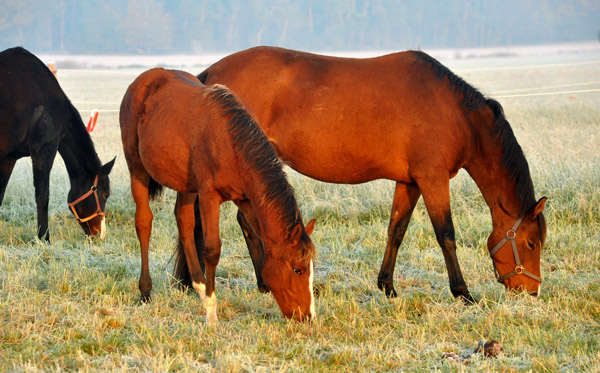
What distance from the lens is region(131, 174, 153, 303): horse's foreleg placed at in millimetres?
5492

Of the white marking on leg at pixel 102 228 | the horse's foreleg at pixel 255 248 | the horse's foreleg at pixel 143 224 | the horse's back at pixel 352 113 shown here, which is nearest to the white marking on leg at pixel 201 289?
the horse's foreleg at pixel 143 224

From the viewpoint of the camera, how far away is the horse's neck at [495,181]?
552 cm

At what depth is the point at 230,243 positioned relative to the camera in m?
7.35

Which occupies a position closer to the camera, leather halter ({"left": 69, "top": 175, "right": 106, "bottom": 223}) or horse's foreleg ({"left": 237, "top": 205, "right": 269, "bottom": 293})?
horse's foreleg ({"left": 237, "top": 205, "right": 269, "bottom": 293})

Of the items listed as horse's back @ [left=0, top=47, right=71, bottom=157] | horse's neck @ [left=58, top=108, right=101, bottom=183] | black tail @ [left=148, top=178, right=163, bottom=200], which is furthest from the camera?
horse's neck @ [left=58, top=108, right=101, bottom=183]

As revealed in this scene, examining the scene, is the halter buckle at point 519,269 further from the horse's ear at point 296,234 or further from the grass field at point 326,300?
the horse's ear at point 296,234

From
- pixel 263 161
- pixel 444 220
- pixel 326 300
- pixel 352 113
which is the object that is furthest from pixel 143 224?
pixel 444 220

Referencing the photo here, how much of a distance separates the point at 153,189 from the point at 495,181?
9.85 feet

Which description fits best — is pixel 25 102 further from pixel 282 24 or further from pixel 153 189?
pixel 282 24

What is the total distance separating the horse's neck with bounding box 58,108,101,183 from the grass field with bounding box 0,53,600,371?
71 cm

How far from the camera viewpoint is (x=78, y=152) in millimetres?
8289

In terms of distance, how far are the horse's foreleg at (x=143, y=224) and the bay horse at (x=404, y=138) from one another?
0.85 meters

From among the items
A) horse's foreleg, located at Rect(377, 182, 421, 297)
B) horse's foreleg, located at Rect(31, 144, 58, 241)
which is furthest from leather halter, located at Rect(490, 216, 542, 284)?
horse's foreleg, located at Rect(31, 144, 58, 241)

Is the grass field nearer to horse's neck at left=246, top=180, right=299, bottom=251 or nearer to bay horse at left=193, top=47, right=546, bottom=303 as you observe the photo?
bay horse at left=193, top=47, right=546, bottom=303
